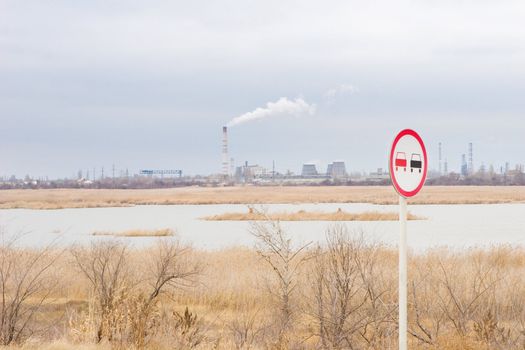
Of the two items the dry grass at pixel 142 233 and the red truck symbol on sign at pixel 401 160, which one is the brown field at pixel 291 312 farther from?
the dry grass at pixel 142 233

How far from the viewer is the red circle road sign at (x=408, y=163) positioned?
17.5 feet

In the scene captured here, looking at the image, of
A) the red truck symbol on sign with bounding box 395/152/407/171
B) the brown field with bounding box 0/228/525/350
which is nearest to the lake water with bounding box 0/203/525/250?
the brown field with bounding box 0/228/525/350

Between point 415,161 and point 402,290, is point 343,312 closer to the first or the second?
point 402,290

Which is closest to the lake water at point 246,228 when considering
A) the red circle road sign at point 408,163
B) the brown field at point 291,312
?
the brown field at point 291,312

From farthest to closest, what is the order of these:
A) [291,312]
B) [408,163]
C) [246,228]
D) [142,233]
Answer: [246,228], [142,233], [291,312], [408,163]

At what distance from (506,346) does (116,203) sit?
2385 inches

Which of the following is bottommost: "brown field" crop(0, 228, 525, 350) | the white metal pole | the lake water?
the lake water

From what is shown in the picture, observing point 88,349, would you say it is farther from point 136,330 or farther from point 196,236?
point 196,236

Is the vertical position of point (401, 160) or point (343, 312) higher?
point (401, 160)

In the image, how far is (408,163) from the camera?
17.8 feet

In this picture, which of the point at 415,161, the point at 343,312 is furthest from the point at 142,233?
the point at 415,161

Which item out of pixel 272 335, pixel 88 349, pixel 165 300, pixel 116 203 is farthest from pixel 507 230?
pixel 116 203

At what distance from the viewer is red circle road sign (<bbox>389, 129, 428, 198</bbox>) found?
17.5ft

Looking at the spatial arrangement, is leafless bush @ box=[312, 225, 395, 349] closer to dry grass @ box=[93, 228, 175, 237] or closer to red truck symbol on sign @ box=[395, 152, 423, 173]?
red truck symbol on sign @ box=[395, 152, 423, 173]
